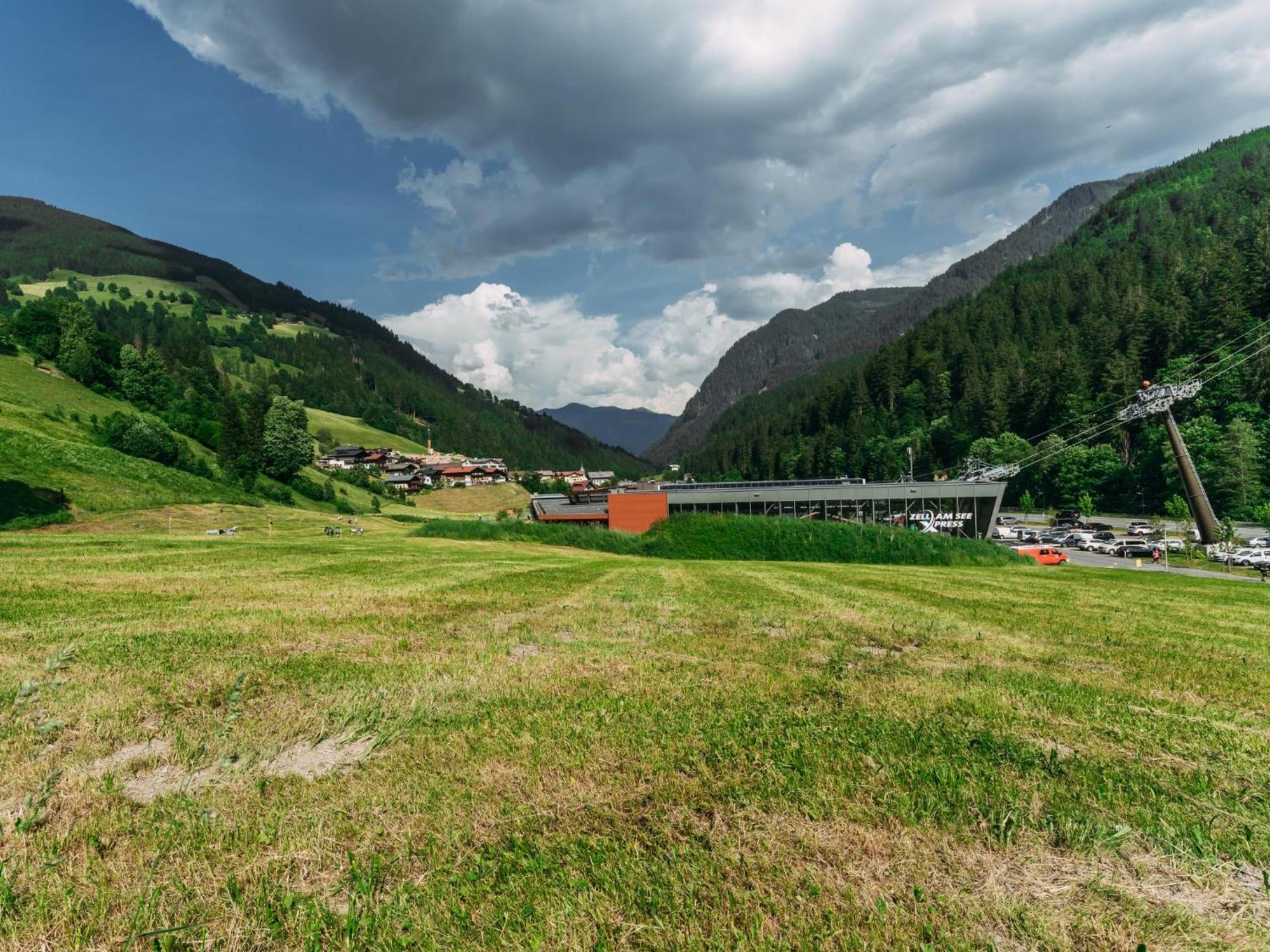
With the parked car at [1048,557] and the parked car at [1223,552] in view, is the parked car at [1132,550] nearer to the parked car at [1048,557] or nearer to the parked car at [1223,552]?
the parked car at [1223,552]

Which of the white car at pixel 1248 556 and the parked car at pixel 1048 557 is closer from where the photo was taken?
the parked car at pixel 1048 557

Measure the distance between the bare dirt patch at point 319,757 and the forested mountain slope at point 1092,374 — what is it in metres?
110

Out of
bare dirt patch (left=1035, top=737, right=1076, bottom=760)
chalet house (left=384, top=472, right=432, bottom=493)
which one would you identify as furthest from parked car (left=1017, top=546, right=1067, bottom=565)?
chalet house (left=384, top=472, right=432, bottom=493)

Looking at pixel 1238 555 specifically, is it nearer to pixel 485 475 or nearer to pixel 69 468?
pixel 69 468

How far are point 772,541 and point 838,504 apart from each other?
2417 cm

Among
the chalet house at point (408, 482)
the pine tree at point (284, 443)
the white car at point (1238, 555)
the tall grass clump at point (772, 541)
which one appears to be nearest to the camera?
the tall grass clump at point (772, 541)

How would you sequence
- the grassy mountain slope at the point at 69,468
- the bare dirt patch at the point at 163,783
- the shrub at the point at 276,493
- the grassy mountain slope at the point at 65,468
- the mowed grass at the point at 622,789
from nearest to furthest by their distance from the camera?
the mowed grass at the point at 622,789
the bare dirt patch at the point at 163,783
the grassy mountain slope at the point at 69,468
the grassy mountain slope at the point at 65,468
the shrub at the point at 276,493

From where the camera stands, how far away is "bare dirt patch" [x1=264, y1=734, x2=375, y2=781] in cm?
448

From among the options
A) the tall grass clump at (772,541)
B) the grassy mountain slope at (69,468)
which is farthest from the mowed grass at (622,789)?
the grassy mountain slope at (69,468)

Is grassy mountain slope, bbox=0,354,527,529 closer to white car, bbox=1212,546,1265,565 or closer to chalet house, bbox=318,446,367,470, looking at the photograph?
chalet house, bbox=318,446,367,470

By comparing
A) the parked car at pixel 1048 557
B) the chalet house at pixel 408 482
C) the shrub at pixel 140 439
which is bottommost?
the parked car at pixel 1048 557

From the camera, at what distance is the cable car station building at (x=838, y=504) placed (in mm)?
59625

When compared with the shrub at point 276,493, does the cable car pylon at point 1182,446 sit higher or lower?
higher

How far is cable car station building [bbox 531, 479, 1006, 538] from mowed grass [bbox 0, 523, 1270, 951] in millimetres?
50347
